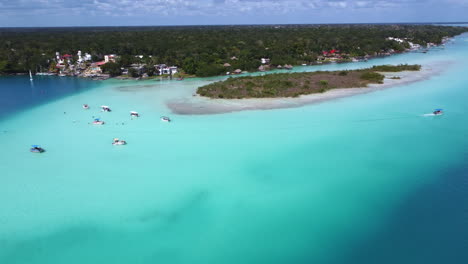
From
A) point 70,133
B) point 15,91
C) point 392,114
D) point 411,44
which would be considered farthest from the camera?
point 411,44

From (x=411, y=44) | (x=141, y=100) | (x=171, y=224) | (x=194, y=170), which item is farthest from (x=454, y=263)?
(x=411, y=44)

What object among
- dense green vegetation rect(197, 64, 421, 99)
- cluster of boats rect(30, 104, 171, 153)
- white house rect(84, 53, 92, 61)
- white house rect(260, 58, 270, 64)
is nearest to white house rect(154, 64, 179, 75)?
dense green vegetation rect(197, 64, 421, 99)

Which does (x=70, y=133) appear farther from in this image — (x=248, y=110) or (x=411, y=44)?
(x=411, y=44)

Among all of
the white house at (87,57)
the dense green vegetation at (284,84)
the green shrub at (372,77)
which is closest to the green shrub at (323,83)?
the dense green vegetation at (284,84)

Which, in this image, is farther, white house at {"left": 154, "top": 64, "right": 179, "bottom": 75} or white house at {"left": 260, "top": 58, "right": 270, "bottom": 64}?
white house at {"left": 260, "top": 58, "right": 270, "bottom": 64}

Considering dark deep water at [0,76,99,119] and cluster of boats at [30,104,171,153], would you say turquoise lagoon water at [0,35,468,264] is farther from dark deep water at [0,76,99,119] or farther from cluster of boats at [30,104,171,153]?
dark deep water at [0,76,99,119]

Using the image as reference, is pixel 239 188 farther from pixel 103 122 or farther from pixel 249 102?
pixel 249 102
